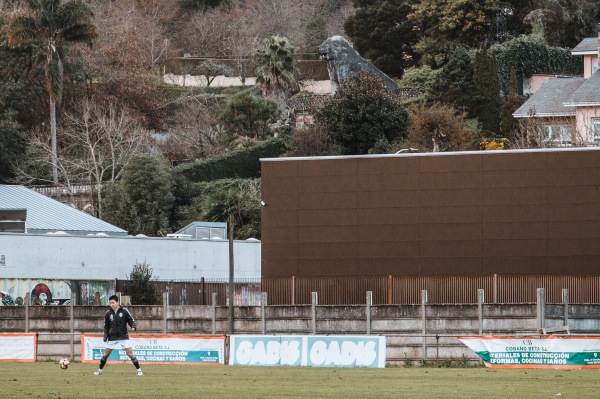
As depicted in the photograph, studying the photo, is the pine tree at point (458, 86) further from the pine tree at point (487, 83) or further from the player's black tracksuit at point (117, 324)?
the player's black tracksuit at point (117, 324)

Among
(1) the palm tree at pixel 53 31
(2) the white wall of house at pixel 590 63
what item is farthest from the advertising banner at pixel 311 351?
(2) the white wall of house at pixel 590 63

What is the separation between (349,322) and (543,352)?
1045 cm

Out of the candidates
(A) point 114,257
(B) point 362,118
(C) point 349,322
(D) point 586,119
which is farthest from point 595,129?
(C) point 349,322

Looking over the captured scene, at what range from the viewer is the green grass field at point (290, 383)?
999 inches

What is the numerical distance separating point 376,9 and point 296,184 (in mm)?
60002

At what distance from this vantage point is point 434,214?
52406 millimetres

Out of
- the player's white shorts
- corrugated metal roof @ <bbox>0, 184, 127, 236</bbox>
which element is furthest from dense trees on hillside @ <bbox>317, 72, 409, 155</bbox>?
the player's white shorts

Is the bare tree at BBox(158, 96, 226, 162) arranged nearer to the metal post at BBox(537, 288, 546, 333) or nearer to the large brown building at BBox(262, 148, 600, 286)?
the large brown building at BBox(262, 148, 600, 286)

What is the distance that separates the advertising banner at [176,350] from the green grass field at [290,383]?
7.94ft

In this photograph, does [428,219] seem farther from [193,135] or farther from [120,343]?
[193,135]

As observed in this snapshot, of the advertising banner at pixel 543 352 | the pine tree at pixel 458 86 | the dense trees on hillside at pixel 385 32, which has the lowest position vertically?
the advertising banner at pixel 543 352

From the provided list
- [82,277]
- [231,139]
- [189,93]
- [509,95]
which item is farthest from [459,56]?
[82,277]

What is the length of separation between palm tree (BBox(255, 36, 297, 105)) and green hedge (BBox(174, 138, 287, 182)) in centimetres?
1226

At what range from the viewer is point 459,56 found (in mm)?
95062
